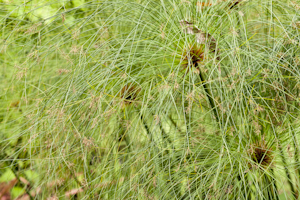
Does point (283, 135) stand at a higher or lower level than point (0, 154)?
higher

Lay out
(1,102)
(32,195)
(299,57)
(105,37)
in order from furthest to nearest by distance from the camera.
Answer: (1,102) → (32,195) → (105,37) → (299,57)

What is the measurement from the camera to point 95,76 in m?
0.98

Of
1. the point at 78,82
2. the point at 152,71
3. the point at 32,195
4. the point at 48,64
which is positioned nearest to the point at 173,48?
the point at 152,71

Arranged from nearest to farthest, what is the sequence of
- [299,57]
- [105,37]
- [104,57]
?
1. [299,57]
2. [104,57]
3. [105,37]

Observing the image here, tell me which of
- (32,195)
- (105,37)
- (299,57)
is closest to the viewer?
(299,57)

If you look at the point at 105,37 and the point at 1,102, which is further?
the point at 1,102

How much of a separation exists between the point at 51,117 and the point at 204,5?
2.41ft

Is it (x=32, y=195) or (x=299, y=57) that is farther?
(x=32, y=195)

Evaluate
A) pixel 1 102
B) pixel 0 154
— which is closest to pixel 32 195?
pixel 0 154

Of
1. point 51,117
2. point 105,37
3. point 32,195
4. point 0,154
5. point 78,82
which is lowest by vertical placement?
point 32,195

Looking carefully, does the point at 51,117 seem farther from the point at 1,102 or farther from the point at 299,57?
the point at 299,57

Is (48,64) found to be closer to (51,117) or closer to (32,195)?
(51,117)

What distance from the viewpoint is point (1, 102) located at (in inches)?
54.4

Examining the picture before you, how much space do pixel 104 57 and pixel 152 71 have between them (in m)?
0.20
